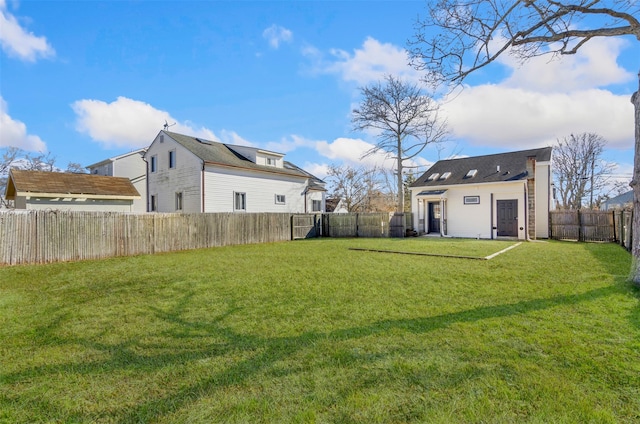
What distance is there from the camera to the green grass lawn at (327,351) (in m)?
2.08

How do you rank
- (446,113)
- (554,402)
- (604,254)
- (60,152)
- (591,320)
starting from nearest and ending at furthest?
(554,402)
(591,320)
(604,254)
(446,113)
(60,152)

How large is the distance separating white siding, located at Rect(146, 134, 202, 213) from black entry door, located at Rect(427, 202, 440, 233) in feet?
43.1

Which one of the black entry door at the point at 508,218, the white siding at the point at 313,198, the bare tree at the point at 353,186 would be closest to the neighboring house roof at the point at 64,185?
the white siding at the point at 313,198

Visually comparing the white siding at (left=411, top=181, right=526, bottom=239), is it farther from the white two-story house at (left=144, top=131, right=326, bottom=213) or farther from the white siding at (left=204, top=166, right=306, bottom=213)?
the white two-story house at (left=144, top=131, right=326, bottom=213)

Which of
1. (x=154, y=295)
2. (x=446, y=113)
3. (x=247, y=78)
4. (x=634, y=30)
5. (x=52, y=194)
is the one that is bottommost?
(x=154, y=295)

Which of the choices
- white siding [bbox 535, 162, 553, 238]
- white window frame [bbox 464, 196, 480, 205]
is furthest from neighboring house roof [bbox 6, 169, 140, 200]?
white siding [bbox 535, 162, 553, 238]

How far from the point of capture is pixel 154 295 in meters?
5.27

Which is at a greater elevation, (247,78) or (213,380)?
(247,78)

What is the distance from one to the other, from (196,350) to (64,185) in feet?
→ 59.0

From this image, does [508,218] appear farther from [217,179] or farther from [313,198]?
[217,179]

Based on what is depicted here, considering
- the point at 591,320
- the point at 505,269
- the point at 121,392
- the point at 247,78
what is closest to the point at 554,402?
the point at 591,320

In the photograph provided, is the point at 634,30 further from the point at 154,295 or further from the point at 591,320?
the point at 154,295

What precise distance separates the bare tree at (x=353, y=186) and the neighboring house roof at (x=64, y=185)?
18119 mm

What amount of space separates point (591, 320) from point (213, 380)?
14.2 ft
